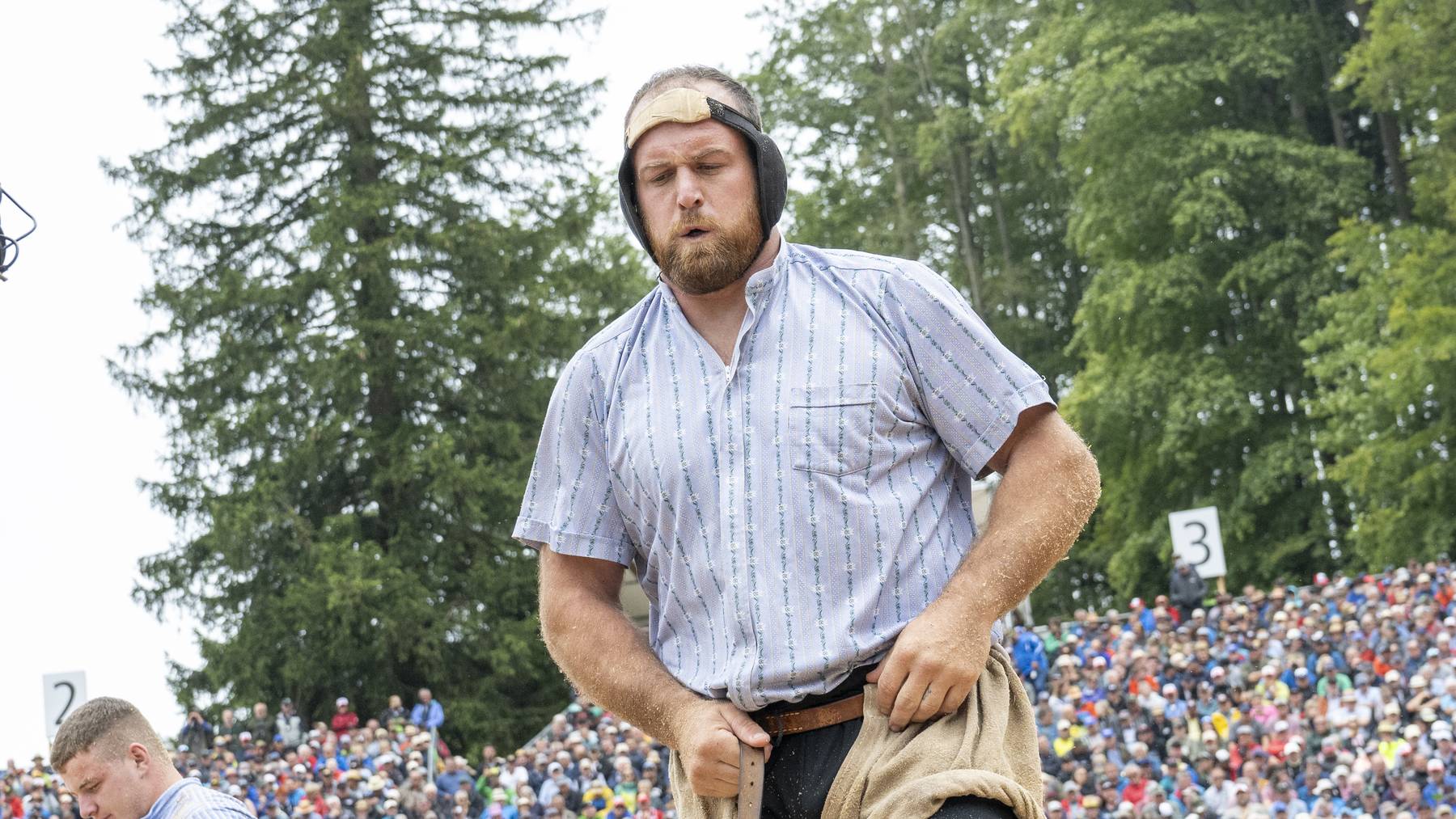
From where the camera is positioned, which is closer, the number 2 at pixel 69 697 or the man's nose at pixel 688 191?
the man's nose at pixel 688 191

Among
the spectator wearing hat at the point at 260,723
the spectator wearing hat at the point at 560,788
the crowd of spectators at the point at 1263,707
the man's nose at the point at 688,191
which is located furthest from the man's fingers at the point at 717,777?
the spectator wearing hat at the point at 260,723

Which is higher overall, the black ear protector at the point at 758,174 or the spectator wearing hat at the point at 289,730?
the black ear protector at the point at 758,174

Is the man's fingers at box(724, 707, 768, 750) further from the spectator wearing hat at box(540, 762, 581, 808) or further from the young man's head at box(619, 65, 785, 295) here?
the spectator wearing hat at box(540, 762, 581, 808)

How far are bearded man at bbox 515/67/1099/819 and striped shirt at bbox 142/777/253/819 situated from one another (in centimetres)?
236

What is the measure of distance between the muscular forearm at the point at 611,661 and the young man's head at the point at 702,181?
47 centimetres

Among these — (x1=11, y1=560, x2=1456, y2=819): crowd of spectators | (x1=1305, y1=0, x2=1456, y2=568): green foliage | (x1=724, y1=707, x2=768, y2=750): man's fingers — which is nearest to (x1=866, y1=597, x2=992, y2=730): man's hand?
(x1=724, y1=707, x2=768, y2=750): man's fingers

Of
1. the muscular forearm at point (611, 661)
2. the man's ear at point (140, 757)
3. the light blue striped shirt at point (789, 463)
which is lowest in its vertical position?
the man's ear at point (140, 757)

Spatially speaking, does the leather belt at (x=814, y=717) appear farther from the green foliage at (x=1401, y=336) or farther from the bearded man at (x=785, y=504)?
the green foliage at (x=1401, y=336)

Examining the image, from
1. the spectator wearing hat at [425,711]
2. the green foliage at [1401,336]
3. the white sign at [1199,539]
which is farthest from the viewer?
the green foliage at [1401,336]

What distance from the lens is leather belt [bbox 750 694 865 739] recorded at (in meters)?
2.46

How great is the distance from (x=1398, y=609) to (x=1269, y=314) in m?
12.2

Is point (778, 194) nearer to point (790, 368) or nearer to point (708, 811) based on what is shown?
point (790, 368)

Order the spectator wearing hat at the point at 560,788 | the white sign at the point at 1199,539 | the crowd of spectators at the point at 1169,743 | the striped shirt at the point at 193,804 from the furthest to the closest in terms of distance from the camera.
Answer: the white sign at the point at 1199,539 → the spectator wearing hat at the point at 560,788 → the crowd of spectators at the point at 1169,743 → the striped shirt at the point at 193,804

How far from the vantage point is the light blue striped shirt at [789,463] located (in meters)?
2.43
